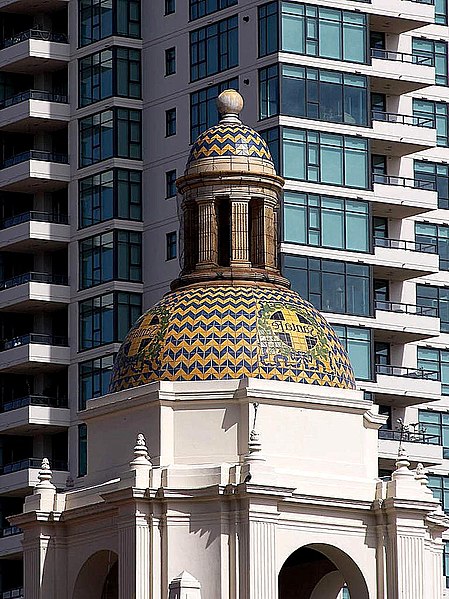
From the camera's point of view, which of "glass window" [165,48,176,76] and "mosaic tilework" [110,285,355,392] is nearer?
"mosaic tilework" [110,285,355,392]

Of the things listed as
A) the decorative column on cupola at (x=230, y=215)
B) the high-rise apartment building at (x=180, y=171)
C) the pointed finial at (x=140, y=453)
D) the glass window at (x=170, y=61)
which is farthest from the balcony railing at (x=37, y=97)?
the pointed finial at (x=140, y=453)

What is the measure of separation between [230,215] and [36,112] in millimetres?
62293

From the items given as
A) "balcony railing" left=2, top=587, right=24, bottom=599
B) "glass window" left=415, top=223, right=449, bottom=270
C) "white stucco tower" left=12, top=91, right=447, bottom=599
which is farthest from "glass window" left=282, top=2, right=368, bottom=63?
"white stucco tower" left=12, top=91, right=447, bottom=599

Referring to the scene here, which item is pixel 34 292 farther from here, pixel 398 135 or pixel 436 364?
pixel 436 364

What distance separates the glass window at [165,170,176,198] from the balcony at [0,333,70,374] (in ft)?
26.4

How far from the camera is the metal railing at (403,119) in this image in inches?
4633

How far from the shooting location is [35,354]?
389ft

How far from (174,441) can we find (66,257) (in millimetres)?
64660

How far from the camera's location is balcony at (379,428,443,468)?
363ft

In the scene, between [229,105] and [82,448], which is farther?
[82,448]

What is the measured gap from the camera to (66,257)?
12119 centimetres

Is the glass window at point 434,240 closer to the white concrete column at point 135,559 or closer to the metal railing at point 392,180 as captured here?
the metal railing at point 392,180

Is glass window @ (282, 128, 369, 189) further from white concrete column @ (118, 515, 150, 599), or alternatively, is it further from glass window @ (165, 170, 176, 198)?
white concrete column @ (118, 515, 150, 599)

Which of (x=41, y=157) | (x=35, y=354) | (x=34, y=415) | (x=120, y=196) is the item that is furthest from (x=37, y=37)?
(x=34, y=415)
